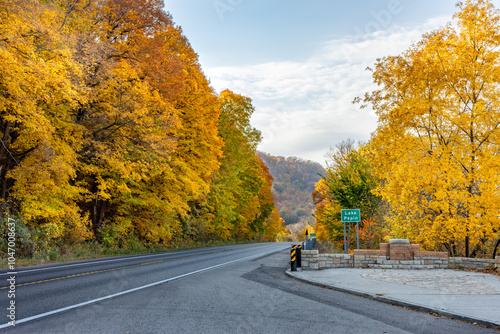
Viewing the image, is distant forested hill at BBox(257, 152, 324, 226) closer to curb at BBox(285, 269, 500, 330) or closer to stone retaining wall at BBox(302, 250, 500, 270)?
stone retaining wall at BBox(302, 250, 500, 270)

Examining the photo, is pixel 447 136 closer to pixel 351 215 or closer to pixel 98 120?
pixel 351 215

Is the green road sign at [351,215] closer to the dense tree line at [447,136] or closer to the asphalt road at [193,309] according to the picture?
the dense tree line at [447,136]

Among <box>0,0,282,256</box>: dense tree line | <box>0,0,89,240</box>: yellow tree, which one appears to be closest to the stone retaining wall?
<box>0,0,282,256</box>: dense tree line

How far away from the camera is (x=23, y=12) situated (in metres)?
10.0

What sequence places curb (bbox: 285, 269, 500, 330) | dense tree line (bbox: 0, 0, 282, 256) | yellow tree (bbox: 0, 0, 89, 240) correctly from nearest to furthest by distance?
curb (bbox: 285, 269, 500, 330)
yellow tree (bbox: 0, 0, 89, 240)
dense tree line (bbox: 0, 0, 282, 256)

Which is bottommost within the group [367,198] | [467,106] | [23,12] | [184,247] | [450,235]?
[184,247]

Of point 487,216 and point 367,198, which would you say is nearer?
point 487,216

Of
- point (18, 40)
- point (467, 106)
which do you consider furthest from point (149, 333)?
point (467, 106)

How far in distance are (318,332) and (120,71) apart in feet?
47.8

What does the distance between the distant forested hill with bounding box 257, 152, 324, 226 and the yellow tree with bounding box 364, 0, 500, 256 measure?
328 ft

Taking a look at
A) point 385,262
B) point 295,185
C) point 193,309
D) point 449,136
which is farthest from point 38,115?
point 295,185

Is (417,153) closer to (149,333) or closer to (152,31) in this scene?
(149,333)

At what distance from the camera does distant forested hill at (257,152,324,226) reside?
4761 inches

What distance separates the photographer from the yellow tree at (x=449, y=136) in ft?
43.6
